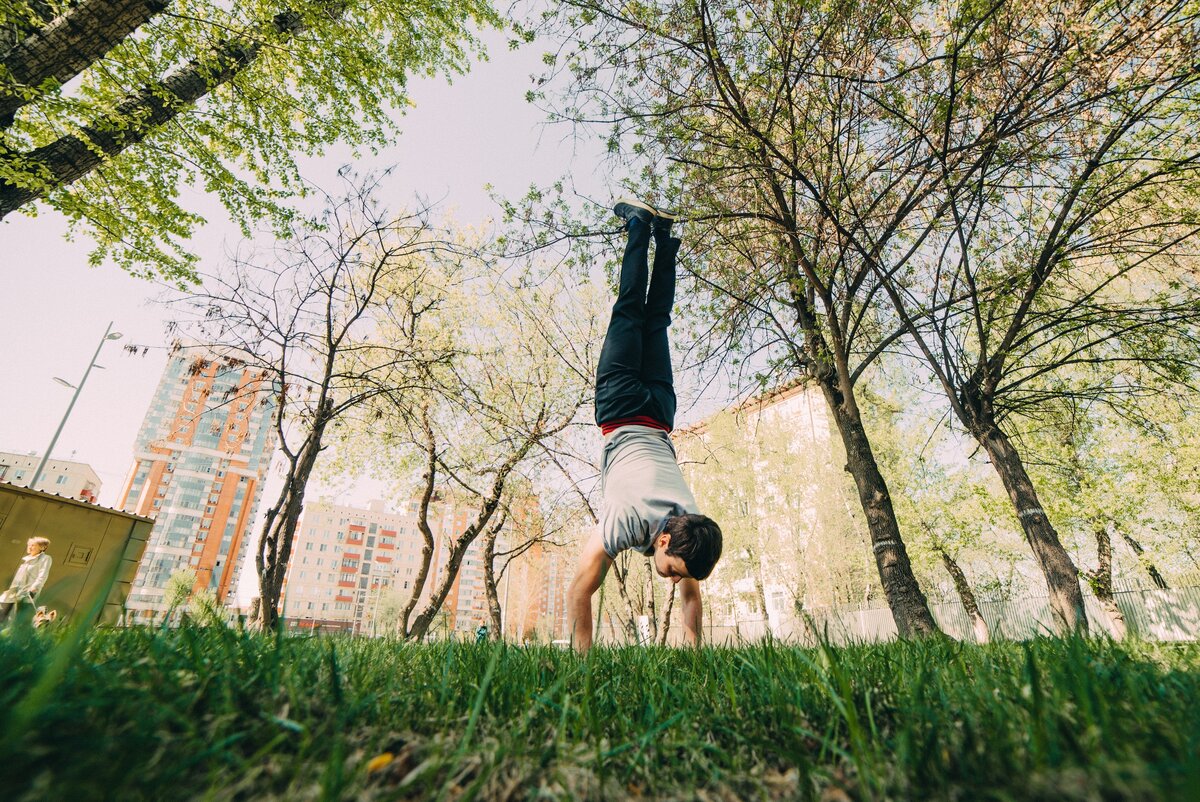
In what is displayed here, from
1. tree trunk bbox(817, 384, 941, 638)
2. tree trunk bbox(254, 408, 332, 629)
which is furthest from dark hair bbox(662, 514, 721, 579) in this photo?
tree trunk bbox(254, 408, 332, 629)

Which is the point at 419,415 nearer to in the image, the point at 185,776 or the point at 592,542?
the point at 592,542

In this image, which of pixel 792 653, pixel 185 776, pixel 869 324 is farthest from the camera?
pixel 869 324

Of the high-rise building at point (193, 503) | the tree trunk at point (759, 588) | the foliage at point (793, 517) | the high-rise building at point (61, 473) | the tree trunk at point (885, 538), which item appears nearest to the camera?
the tree trunk at point (885, 538)

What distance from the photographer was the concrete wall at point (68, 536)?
31.6 ft

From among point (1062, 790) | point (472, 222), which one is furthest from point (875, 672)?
point (472, 222)

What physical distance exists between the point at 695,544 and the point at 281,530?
6.30 meters

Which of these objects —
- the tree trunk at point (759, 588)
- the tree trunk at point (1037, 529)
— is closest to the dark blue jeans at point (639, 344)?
the tree trunk at point (1037, 529)

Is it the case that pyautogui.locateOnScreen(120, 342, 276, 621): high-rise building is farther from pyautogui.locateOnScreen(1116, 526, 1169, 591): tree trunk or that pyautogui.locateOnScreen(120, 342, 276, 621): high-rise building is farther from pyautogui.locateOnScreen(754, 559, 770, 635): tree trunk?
pyautogui.locateOnScreen(1116, 526, 1169, 591): tree trunk

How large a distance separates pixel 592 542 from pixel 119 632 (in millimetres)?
2474

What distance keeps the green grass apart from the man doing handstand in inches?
63.5

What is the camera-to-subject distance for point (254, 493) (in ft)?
301

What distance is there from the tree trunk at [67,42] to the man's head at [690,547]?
8089mm

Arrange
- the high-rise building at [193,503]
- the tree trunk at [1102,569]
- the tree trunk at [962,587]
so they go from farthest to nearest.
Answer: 1. the high-rise building at [193,503]
2. the tree trunk at [962,587]
3. the tree trunk at [1102,569]

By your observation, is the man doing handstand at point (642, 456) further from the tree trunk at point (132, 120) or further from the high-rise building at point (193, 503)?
the high-rise building at point (193, 503)
